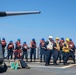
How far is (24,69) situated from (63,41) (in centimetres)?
616

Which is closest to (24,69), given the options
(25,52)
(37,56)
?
(25,52)

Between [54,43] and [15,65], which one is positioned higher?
[54,43]

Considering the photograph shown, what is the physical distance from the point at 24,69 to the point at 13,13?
5.55m

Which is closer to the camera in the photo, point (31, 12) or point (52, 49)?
point (31, 12)

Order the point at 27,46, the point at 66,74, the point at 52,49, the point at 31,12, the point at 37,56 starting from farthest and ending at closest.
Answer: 1. the point at 37,56
2. the point at 27,46
3. the point at 52,49
4. the point at 66,74
5. the point at 31,12

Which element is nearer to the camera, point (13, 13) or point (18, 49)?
point (13, 13)

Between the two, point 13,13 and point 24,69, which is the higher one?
point 13,13

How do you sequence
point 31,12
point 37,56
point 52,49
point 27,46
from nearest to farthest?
point 31,12, point 52,49, point 27,46, point 37,56

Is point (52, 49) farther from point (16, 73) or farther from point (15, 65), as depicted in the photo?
point (16, 73)

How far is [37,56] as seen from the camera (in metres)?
26.6

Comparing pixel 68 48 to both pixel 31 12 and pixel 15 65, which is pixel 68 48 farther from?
pixel 31 12

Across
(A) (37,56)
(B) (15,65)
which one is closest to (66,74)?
(B) (15,65)

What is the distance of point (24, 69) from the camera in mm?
16188

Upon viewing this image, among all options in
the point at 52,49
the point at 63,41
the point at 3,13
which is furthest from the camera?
the point at 63,41
